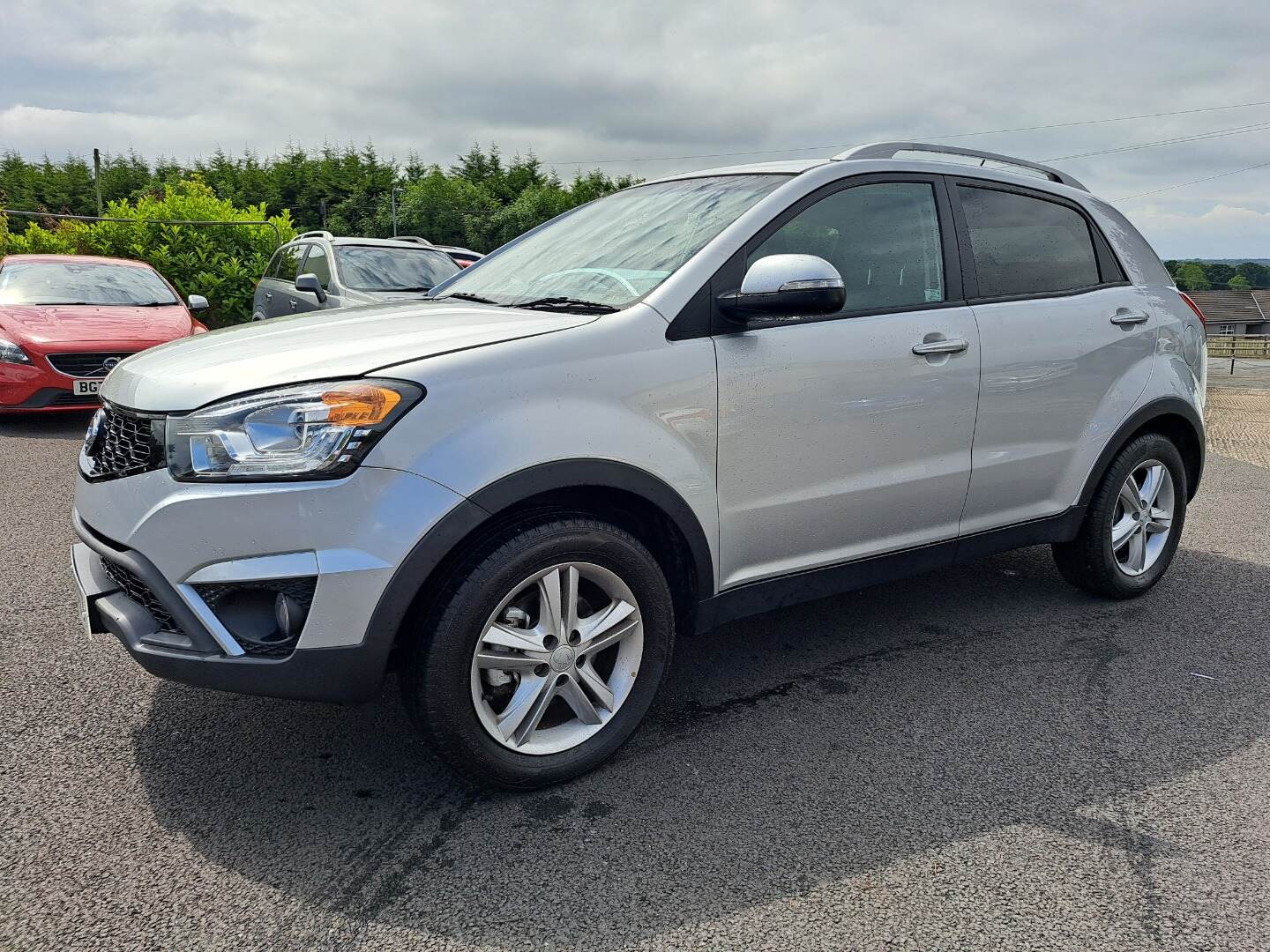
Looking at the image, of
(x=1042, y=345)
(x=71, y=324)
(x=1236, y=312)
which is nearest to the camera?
(x=1042, y=345)

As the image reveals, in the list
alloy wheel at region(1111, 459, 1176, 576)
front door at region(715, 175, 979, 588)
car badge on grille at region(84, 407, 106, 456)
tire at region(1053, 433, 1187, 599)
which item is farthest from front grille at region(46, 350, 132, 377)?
alloy wheel at region(1111, 459, 1176, 576)

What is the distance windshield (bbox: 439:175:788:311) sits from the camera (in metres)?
3.12

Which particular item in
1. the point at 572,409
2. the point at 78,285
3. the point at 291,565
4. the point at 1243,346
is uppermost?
the point at 78,285

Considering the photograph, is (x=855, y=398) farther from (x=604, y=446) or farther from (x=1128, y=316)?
(x=1128, y=316)

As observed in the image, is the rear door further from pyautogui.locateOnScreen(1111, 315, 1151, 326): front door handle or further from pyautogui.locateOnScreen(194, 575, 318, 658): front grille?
pyautogui.locateOnScreen(194, 575, 318, 658): front grille

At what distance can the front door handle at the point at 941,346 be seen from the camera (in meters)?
3.38

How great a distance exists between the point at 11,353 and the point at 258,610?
6751 millimetres

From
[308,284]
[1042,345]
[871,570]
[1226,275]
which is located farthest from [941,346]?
[1226,275]

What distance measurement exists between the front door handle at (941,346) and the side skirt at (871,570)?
69cm

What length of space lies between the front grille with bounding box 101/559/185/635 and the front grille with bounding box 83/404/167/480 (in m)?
0.25

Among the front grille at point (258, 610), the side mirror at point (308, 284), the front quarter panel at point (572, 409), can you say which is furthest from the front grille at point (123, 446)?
the side mirror at point (308, 284)

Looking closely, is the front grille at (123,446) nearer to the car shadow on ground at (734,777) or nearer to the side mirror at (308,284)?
the car shadow on ground at (734,777)

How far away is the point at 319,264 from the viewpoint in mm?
10344

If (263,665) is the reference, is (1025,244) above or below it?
above
